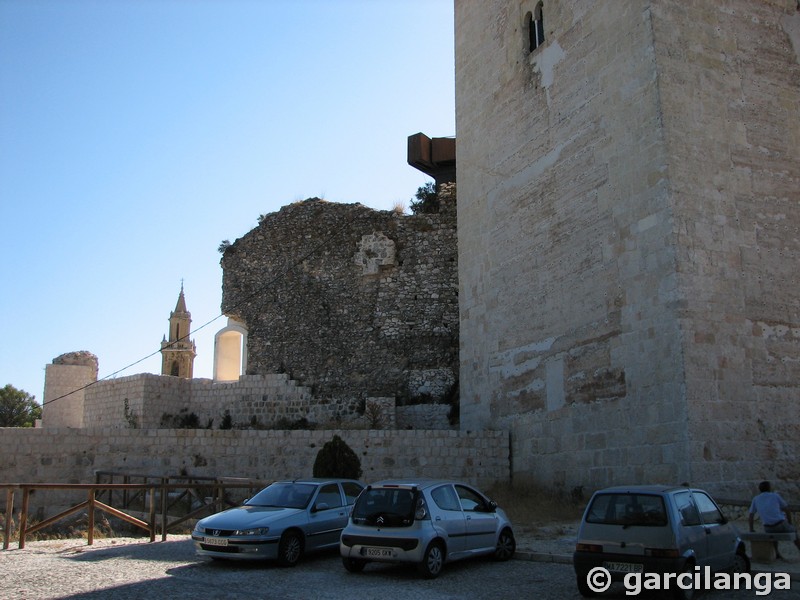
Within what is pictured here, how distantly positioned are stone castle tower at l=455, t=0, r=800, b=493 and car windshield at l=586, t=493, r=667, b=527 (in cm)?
528

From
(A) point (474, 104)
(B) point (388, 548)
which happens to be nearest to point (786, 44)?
(A) point (474, 104)

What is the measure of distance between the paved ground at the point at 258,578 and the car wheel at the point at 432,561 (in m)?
0.10

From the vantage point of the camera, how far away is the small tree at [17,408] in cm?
4659

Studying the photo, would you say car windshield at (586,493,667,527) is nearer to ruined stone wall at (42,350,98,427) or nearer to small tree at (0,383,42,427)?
ruined stone wall at (42,350,98,427)

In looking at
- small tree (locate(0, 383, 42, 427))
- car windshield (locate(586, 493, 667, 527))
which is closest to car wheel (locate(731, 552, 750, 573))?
car windshield (locate(586, 493, 667, 527))

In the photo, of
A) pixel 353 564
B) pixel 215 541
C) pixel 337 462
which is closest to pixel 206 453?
pixel 337 462

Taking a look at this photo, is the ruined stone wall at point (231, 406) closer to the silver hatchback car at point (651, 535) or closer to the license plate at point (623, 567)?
the silver hatchback car at point (651, 535)

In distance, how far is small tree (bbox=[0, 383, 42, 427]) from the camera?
46.6 meters

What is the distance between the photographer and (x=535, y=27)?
1828cm

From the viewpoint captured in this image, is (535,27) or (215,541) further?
(535,27)

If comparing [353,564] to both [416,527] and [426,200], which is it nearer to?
[416,527]

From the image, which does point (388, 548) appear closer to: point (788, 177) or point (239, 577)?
point (239, 577)

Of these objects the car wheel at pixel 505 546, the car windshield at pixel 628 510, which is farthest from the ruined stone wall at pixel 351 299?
the car windshield at pixel 628 510

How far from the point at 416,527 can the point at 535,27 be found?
13.6m
